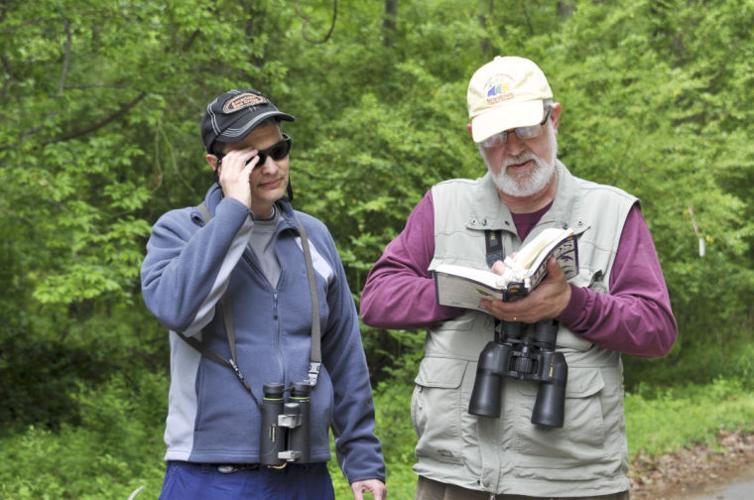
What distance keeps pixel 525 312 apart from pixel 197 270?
92 centimetres

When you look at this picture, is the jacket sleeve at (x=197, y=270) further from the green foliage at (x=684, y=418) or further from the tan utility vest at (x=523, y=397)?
the green foliage at (x=684, y=418)

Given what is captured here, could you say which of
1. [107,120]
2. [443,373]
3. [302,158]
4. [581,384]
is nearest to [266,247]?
[443,373]

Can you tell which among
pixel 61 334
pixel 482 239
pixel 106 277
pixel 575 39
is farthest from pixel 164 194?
pixel 482 239

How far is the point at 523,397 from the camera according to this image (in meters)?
2.96

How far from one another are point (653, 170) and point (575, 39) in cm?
213

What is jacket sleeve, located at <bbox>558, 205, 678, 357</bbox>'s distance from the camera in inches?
112

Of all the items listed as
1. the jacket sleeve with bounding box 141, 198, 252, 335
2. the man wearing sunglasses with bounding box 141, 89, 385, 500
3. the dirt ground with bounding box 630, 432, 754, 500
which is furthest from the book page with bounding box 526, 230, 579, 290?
the dirt ground with bounding box 630, 432, 754, 500

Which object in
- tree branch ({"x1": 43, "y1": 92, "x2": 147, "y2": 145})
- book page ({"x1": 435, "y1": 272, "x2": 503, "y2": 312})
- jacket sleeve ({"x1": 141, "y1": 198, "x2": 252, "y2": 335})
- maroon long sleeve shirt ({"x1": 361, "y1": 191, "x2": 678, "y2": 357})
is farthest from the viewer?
tree branch ({"x1": 43, "y1": 92, "x2": 147, "y2": 145})

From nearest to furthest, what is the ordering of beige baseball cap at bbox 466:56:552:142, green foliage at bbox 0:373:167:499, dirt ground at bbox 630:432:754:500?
beige baseball cap at bbox 466:56:552:142 → dirt ground at bbox 630:432:754:500 → green foliage at bbox 0:373:167:499

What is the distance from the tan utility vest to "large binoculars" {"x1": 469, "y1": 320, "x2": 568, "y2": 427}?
0.05 meters

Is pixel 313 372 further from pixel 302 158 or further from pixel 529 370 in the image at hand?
pixel 302 158

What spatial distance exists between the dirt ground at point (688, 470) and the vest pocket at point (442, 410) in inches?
194

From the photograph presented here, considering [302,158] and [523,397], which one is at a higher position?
[302,158]

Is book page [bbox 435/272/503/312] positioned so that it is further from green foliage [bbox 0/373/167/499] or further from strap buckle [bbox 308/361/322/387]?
green foliage [bbox 0/373/167/499]
